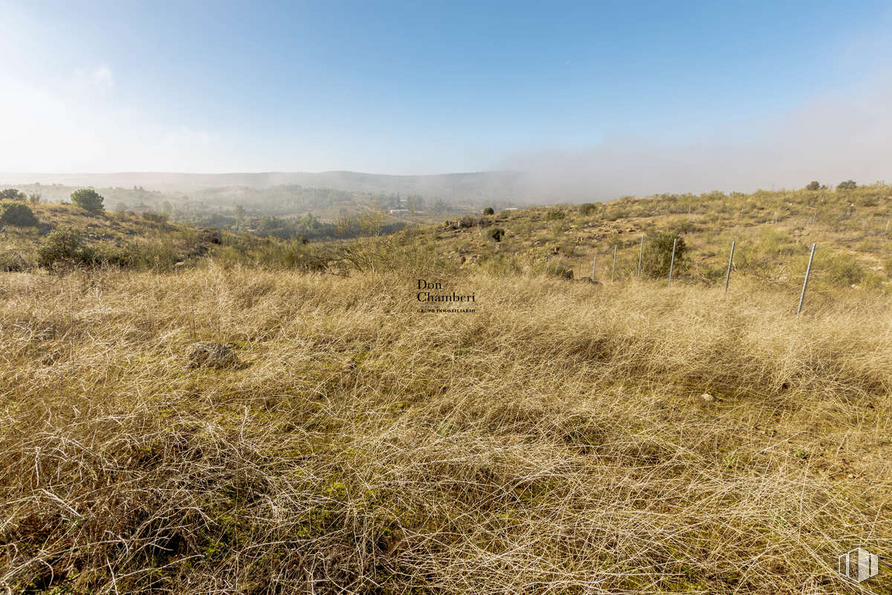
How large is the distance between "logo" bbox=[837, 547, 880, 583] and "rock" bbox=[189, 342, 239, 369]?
4823 mm

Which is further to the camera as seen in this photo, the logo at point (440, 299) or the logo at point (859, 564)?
the logo at point (440, 299)

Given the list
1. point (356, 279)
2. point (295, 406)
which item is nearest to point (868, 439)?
point (295, 406)

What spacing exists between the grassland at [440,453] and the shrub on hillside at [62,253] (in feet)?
21.1

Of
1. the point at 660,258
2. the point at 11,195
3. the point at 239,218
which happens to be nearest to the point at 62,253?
the point at 660,258

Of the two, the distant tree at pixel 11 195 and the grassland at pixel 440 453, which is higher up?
the distant tree at pixel 11 195

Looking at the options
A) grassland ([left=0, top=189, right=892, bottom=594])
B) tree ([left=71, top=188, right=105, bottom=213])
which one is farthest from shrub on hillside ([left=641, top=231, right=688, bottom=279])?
tree ([left=71, top=188, right=105, bottom=213])

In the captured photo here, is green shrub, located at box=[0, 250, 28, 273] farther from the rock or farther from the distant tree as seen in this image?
the distant tree

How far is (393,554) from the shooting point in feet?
5.46

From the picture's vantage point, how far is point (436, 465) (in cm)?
215

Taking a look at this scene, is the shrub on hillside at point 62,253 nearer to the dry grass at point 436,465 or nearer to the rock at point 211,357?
the dry grass at point 436,465

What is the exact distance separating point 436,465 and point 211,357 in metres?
2.80

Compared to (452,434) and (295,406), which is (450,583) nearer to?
(452,434)

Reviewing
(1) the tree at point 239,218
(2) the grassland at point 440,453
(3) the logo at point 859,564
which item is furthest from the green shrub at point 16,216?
(1) the tree at point 239,218

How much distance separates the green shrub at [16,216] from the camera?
70.2 feet
